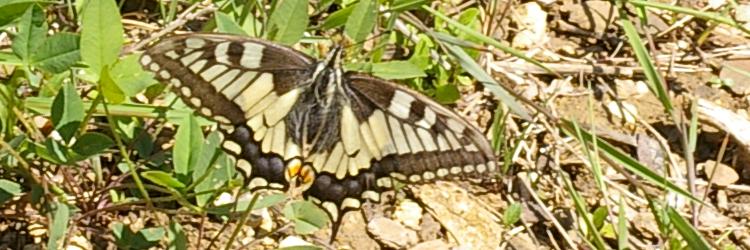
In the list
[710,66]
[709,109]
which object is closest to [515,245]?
[709,109]

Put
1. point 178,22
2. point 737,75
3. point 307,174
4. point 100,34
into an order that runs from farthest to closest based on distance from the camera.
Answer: point 737,75 < point 178,22 < point 307,174 < point 100,34

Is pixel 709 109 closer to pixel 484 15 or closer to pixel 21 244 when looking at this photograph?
pixel 484 15

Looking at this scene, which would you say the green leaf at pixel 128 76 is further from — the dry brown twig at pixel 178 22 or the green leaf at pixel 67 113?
the dry brown twig at pixel 178 22

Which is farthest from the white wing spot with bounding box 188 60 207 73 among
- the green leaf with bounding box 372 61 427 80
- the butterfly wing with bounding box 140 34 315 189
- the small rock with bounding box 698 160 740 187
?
the small rock with bounding box 698 160 740 187

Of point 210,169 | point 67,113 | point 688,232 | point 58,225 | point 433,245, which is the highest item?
point 67,113

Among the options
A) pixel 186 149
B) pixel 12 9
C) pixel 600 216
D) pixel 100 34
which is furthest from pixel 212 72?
pixel 600 216

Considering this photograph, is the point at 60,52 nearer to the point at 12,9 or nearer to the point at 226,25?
the point at 12,9
